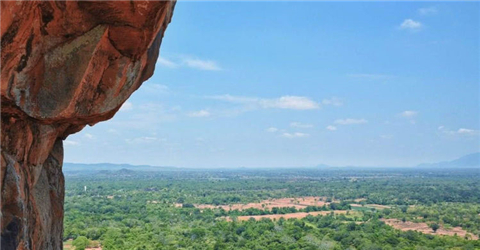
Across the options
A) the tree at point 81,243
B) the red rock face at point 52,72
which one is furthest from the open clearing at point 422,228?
the red rock face at point 52,72

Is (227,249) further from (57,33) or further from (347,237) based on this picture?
(57,33)

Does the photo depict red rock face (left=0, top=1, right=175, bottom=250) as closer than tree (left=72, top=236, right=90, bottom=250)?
Yes

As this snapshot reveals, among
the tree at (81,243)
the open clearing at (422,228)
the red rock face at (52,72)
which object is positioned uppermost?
the red rock face at (52,72)

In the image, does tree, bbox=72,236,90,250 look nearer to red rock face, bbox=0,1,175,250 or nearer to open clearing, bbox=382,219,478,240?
red rock face, bbox=0,1,175,250

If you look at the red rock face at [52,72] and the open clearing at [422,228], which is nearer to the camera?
the red rock face at [52,72]

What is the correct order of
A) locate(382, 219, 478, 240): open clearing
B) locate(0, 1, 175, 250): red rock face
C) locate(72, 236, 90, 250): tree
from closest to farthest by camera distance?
locate(0, 1, 175, 250): red rock face → locate(72, 236, 90, 250): tree → locate(382, 219, 478, 240): open clearing

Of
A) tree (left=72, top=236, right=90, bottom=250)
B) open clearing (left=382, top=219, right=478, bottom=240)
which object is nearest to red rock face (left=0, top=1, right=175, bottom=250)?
tree (left=72, top=236, right=90, bottom=250)

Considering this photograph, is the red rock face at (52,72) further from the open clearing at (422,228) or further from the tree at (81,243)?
the open clearing at (422,228)

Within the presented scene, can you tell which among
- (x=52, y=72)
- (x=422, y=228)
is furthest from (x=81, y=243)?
(x=422, y=228)

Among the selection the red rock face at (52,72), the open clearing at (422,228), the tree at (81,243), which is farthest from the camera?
the open clearing at (422,228)
